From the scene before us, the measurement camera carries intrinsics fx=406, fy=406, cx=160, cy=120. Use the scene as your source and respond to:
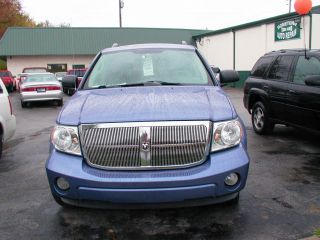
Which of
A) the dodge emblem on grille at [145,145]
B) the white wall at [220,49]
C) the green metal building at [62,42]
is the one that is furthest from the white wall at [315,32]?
the green metal building at [62,42]

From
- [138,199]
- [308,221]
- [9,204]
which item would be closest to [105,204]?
[138,199]

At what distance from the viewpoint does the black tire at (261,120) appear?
8.61 metres

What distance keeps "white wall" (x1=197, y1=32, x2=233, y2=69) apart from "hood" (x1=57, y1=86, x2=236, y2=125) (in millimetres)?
25122

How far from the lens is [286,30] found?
877 inches

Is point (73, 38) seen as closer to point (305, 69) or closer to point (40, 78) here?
point (40, 78)

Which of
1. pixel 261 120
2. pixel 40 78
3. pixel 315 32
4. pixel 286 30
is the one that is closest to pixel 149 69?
pixel 261 120

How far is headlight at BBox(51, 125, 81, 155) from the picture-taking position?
3.79 meters

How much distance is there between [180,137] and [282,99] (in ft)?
15.5

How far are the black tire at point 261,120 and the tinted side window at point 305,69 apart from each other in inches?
48.8

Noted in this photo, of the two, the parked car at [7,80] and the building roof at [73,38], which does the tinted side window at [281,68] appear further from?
the building roof at [73,38]

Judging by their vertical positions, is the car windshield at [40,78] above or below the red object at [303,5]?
below

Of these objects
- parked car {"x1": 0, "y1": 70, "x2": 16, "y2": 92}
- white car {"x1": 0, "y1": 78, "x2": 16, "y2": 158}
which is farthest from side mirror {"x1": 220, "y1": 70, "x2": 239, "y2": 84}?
parked car {"x1": 0, "y1": 70, "x2": 16, "y2": 92}

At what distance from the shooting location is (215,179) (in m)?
3.57

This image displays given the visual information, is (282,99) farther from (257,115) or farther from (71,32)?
(71,32)
